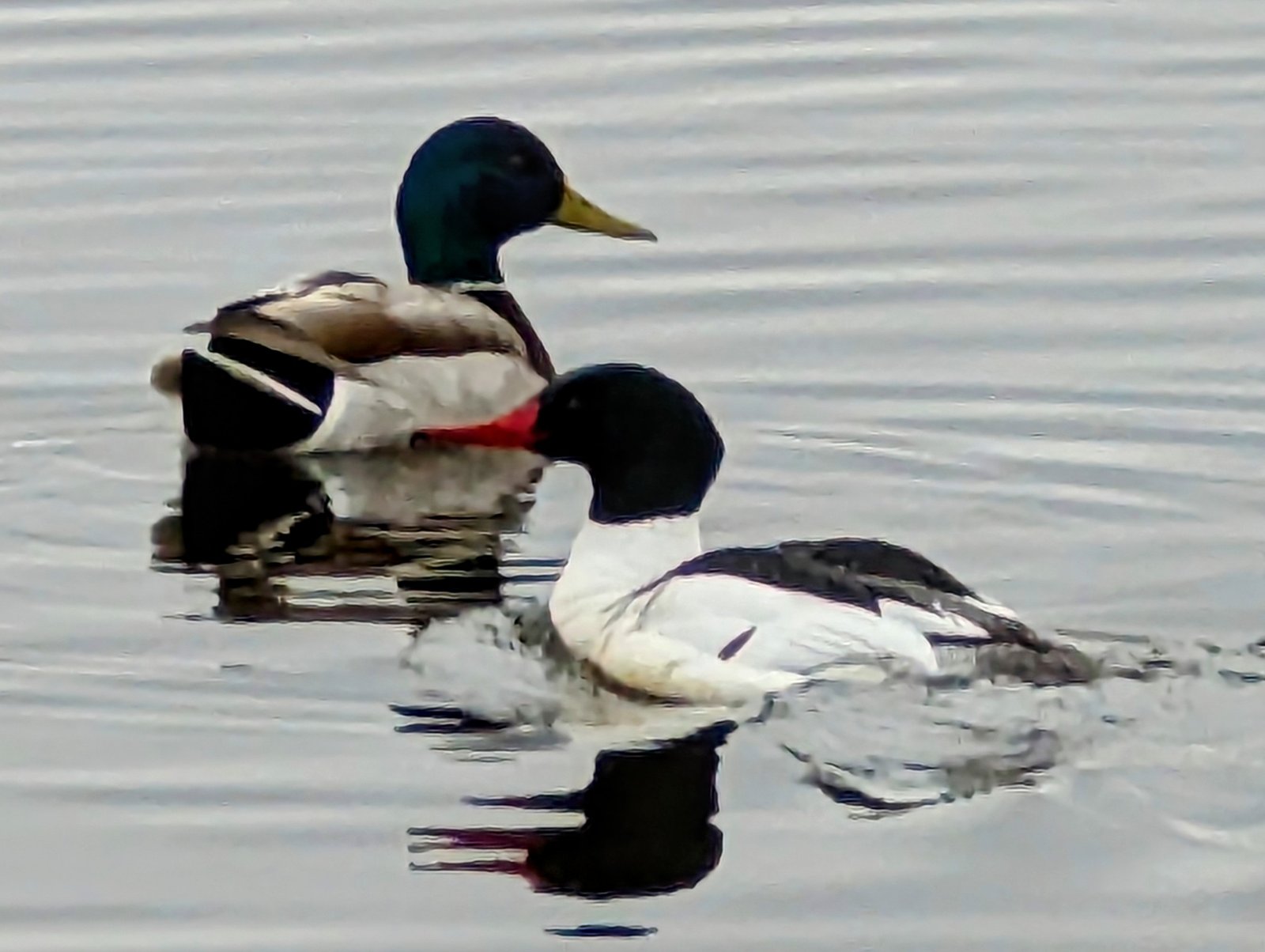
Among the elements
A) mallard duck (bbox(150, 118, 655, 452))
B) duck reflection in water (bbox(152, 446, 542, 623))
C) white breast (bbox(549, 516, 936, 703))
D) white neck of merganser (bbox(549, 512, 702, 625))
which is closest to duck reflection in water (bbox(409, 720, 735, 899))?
white breast (bbox(549, 516, 936, 703))

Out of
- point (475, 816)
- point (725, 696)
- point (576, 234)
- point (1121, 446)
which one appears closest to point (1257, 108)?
point (576, 234)

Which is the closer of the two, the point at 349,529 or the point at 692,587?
the point at 692,587

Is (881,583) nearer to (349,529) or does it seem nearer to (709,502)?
(709,502)

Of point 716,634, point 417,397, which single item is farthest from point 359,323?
point 716,634

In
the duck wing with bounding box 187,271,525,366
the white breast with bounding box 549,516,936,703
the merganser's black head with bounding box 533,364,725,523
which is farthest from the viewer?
the duck wing with bounding box 187,271,525,366

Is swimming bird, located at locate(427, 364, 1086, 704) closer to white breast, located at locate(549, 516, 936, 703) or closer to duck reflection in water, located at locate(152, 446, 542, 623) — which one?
white breast, located at locate(549, 516, 936, 703)

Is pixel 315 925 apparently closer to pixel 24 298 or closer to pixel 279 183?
pixel 24 298

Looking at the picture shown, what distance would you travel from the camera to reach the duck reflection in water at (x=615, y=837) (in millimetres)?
8531

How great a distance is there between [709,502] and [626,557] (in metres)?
1.57

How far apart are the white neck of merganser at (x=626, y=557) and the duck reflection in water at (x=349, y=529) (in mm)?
674

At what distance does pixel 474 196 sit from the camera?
13.9 m

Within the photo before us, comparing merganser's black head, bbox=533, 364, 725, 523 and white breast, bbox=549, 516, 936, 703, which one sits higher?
merganser's black head, bbox=533, 364, 725, 523

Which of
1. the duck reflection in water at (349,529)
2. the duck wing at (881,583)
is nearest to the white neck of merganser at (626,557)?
the duck wing at (881,583)

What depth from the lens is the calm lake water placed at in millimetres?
8500
